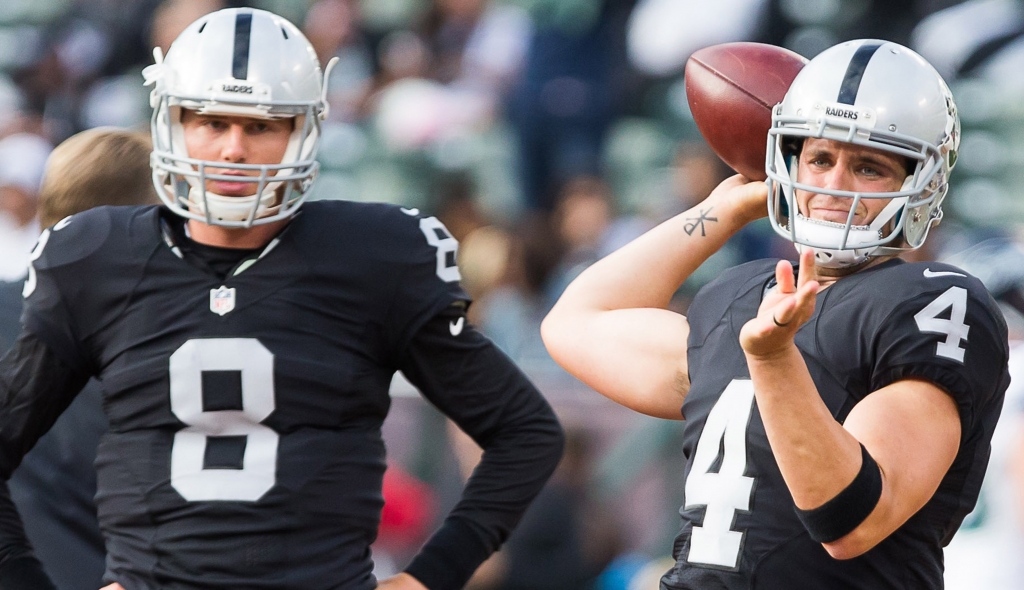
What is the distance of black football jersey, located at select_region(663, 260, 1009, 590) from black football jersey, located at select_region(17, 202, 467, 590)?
61 centimetres

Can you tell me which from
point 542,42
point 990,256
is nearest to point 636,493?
point 990,256

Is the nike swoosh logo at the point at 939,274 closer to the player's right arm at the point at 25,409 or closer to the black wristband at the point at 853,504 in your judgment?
the black wristband at the point at 853,504

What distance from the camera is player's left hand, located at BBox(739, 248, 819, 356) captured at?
2.09 m

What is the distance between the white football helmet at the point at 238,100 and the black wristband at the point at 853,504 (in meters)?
1.14

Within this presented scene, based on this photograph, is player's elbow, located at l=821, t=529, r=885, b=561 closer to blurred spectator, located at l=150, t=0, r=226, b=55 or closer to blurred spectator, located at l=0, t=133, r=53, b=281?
blurred spectator, located at l=0, t=133, r=53, b=281

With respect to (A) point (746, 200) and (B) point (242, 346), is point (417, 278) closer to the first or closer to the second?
(B) point (242, 346)

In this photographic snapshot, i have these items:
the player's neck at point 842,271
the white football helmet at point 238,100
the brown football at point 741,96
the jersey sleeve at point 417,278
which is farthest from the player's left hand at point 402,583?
the brown football at point 741,96

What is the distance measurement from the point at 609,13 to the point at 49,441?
5.56 meters

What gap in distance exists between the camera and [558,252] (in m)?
7.16

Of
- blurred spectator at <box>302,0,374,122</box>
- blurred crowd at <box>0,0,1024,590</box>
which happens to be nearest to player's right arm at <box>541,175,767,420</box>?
blurred crowd at <box>0,0,1024,590</box>

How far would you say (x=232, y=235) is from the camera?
9.02ft

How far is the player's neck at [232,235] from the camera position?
274 centimetres

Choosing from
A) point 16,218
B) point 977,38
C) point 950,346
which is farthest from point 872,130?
point 977,38

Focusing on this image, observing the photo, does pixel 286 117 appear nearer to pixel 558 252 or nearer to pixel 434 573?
pixel 434 573
